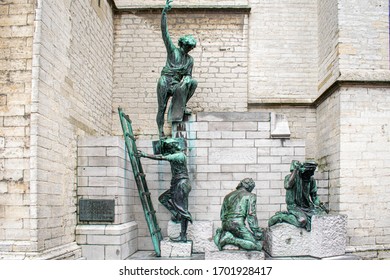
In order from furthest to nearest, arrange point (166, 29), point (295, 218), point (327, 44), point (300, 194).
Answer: point (327, 44) < point (166, 29) < point (300, 194) < point (295, 218)

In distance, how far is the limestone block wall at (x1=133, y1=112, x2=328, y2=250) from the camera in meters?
8.30

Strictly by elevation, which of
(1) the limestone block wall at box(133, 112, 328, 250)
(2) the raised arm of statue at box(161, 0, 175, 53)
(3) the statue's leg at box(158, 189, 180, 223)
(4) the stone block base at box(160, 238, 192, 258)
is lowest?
(4) the stone block base at box(160, 238, 192, 258)

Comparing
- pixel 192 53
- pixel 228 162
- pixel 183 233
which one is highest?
pixel 192 53

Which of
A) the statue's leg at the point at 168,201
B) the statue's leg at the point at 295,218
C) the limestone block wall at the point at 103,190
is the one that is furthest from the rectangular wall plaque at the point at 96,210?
the statue's leg at the point at 295,218

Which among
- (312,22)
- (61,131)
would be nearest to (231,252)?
(61,131)

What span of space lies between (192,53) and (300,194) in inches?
191

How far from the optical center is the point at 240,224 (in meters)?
6.37

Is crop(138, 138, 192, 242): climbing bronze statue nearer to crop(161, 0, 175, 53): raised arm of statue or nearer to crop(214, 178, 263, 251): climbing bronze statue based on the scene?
crop(214, 178, 263, 251): climbing bronze statue

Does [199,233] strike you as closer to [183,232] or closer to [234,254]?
[183,232]

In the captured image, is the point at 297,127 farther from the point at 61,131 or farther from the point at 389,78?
the point at 61,131

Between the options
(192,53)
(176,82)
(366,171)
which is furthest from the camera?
(192,53)

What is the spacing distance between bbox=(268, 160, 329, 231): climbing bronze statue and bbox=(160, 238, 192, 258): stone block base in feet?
4.51

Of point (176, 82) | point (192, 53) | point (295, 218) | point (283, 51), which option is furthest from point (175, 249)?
point (283, 51)

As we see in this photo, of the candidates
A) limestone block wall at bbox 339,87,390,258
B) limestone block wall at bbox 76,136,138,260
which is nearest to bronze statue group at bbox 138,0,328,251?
limestone block wall at bbox 76,136,138,260
